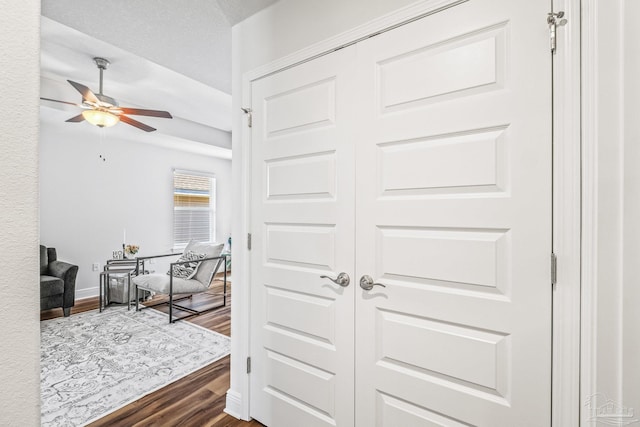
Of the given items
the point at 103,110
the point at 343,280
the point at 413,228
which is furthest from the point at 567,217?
the point at 103,110

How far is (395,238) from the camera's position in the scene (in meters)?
1.35

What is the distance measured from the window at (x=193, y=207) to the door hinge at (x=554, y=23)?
235 inches

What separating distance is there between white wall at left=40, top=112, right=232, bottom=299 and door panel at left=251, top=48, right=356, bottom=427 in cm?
374

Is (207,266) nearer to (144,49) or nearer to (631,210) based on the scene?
(144,49)

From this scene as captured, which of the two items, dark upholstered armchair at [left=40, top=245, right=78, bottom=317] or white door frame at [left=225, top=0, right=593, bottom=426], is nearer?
white door frame at [left=225, top=0, right=593, bottom=426]

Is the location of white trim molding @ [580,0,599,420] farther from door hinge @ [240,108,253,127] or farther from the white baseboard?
the white baseboard

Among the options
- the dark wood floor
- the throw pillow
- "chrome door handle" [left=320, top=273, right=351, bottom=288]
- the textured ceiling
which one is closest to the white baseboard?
the dark wood floor

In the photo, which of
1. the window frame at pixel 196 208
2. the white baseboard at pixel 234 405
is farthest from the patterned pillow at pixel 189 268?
the white baseboard at pixel 234 405

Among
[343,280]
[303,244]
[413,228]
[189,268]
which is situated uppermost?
[413,228]

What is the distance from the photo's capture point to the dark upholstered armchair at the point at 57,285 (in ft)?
A: 11.7

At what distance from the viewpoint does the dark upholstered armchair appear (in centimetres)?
358

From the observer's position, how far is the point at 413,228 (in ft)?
4.27

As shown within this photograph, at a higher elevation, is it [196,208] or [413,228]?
[196,208]

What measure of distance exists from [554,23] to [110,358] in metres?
3.65
